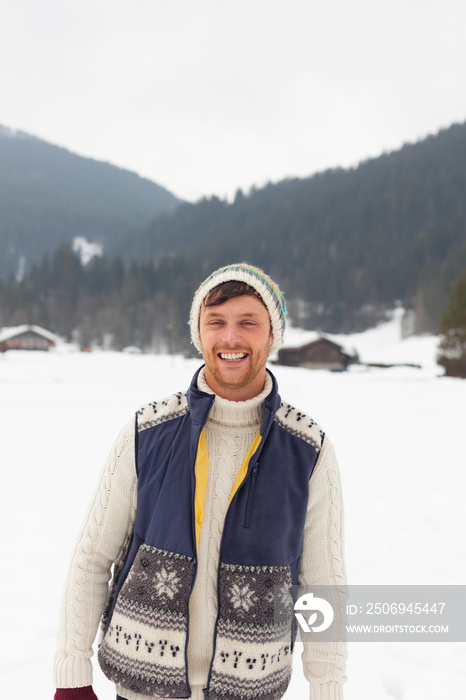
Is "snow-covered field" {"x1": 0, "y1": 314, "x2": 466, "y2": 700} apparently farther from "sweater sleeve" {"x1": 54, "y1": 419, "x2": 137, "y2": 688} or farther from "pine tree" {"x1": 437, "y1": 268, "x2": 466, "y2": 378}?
"pine tree" {"x1": 437, "y1": 268, "x2": 466, "y2": 378}

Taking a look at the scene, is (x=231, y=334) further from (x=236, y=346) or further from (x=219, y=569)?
(x=219, y=569)

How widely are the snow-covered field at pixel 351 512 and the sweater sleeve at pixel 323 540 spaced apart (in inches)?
64.1

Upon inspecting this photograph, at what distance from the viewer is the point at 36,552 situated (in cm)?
491

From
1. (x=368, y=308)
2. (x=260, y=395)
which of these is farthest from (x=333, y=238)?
(x=260, y=395)

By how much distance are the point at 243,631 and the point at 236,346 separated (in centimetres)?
112

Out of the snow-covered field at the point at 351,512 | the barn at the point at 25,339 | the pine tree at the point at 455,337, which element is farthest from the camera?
the barn at the point at 25,339

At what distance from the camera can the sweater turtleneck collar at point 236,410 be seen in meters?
1.94

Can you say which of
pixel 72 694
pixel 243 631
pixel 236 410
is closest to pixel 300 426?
pixel 236 410

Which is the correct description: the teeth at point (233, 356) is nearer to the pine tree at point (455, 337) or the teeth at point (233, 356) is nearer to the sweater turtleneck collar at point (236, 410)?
the sweater turtleneck collar at point (236, 410)

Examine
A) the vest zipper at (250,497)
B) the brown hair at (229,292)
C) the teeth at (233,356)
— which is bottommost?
the vest zipper at (250,497)

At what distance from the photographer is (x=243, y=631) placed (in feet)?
5.82

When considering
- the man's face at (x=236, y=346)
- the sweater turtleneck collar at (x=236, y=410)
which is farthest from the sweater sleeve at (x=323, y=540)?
the man's face at (x=236, y=346)

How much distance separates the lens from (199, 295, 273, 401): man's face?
191 cm

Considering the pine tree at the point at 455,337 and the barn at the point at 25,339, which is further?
the barn at the point at 25,339
